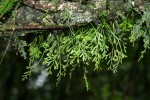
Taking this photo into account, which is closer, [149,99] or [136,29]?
[136,29]

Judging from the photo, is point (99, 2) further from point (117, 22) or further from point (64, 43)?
point (64, 43)

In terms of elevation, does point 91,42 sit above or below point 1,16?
below

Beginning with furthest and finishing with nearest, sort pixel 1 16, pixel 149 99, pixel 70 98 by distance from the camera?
pixel 149 99, pixel 70 98, pixel 1 16

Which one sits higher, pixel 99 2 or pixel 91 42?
pixel 99 2

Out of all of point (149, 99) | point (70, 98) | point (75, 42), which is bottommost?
point (149, 99)

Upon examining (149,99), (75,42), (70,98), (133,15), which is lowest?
(149,99)

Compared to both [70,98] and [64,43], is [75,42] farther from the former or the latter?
[70,98]

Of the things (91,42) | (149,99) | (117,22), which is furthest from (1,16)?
(149,99)

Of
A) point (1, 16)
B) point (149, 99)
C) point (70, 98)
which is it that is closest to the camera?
point (1, 16)

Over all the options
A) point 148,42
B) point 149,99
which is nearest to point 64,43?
point 148,42
